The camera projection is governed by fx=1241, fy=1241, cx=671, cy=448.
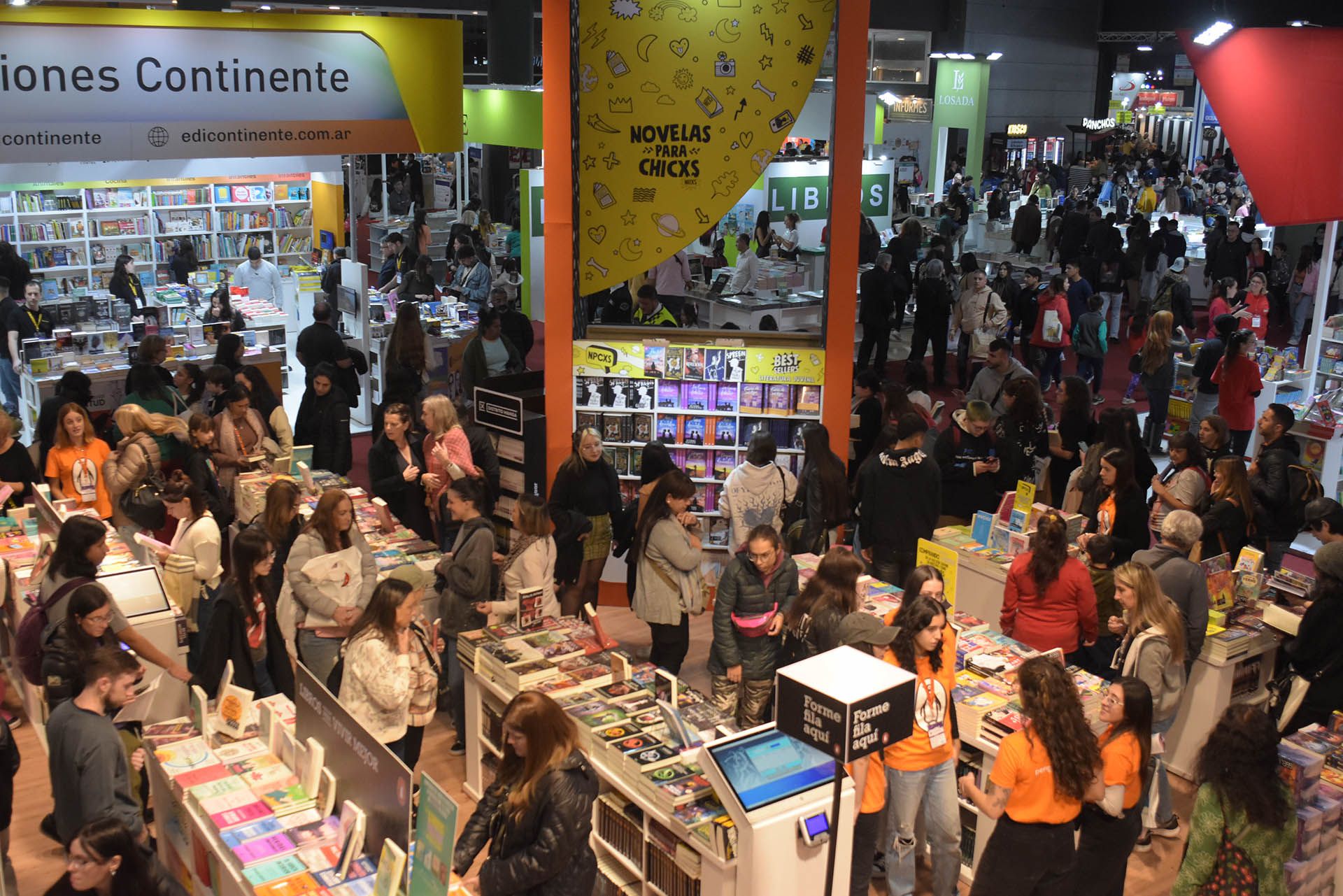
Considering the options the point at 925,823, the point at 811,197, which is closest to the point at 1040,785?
the point at 925,823

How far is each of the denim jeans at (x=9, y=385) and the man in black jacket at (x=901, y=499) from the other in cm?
794

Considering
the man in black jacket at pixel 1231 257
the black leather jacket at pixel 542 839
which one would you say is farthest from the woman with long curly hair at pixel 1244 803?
the man in black jacket at pixel 1231 257

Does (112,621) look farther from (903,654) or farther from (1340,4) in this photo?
(1340,4)

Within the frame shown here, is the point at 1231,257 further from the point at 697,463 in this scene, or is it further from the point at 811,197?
the point at 697,463

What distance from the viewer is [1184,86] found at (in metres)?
39.3

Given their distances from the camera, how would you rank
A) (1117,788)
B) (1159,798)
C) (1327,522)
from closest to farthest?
(1117,788)
(1159,798)
(1327,522)

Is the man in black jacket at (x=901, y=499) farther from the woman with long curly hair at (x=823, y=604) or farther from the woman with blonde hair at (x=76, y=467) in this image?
the woman with blonde hair at (x=76, y=467)

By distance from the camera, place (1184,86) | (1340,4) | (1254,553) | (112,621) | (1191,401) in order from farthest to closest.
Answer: (1184,86) → (1340,4) → (1191,401) → (1254,553) → (112,621)

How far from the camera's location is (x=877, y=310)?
13.6m

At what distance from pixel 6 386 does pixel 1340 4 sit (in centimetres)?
1647

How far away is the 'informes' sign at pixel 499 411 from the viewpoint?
806cm

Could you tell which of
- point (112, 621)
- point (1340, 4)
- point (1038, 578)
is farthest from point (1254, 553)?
point (1340, 4)

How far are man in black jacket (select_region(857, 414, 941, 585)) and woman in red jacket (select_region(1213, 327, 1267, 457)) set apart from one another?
4.02 metres

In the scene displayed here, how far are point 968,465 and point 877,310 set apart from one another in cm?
577
